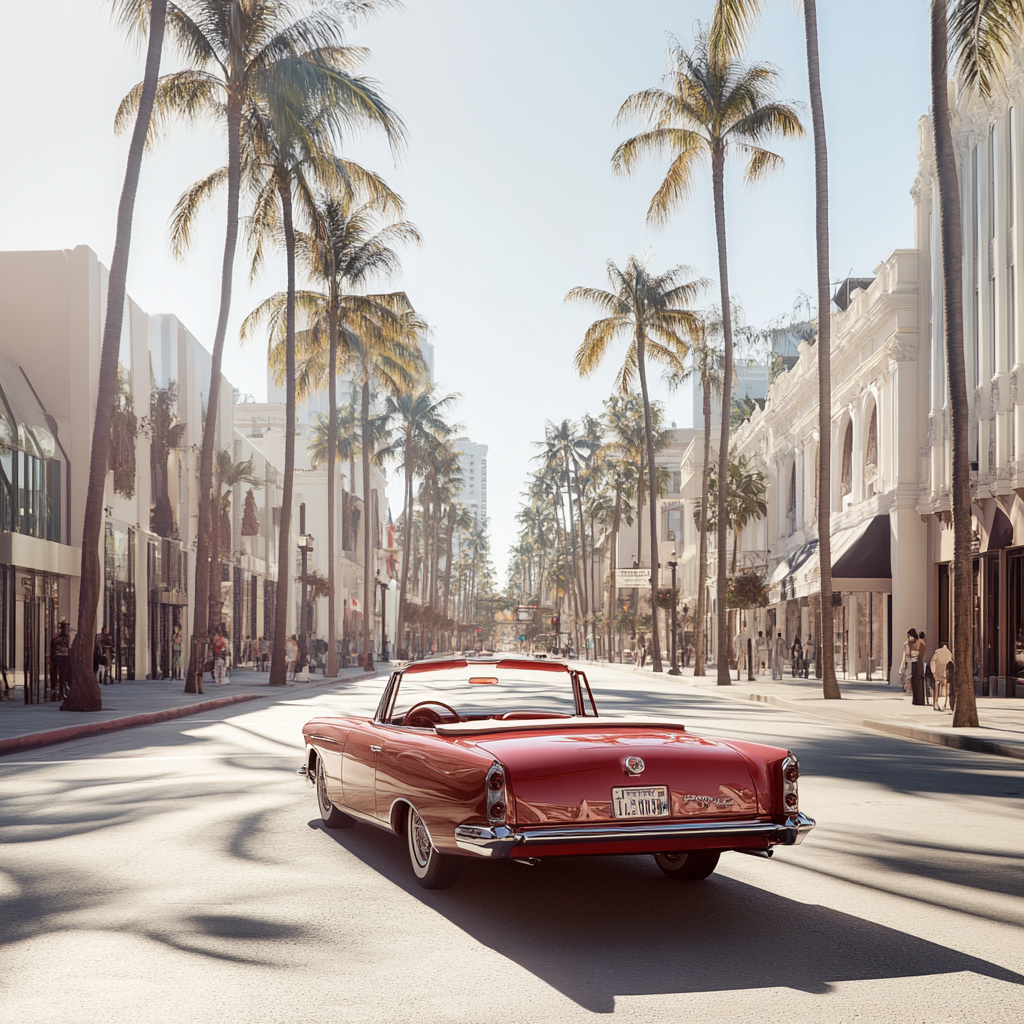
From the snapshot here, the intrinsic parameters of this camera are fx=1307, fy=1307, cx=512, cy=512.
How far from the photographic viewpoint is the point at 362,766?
8305 millimetres

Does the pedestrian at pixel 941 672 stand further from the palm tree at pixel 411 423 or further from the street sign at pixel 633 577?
the palm tree at pixel 411 423

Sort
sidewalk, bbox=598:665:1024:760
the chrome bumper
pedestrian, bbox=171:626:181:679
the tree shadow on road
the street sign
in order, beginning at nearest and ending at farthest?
1. the tree shadow on road
2. the chrome bumper
3. sidewalk, bbox=598:665:1024:760
4. pedestrian, bbox=171:626:181:679
5. the street sign

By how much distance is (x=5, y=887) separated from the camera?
772cm

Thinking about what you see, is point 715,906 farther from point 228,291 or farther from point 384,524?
point 384,524

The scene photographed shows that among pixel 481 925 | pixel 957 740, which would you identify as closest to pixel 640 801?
pixel 481 925

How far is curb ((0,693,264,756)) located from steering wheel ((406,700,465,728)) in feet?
34.0

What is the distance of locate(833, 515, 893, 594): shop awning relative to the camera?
129 ft

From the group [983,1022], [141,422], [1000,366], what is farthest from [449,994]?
[141,422]

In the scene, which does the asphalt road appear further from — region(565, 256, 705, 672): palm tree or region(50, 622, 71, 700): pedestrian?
region(565, 256, 705, 672): palm tree

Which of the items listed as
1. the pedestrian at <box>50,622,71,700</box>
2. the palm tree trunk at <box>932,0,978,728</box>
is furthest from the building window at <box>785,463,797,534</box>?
the pedestrian at <box>50,622,71,700</box>

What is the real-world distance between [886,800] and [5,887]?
301 inches

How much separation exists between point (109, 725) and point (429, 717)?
14.4 m

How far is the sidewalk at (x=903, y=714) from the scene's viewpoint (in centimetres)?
1839

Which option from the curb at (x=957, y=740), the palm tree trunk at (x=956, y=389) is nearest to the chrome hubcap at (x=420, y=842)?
the curb at (x=957, y=740)
